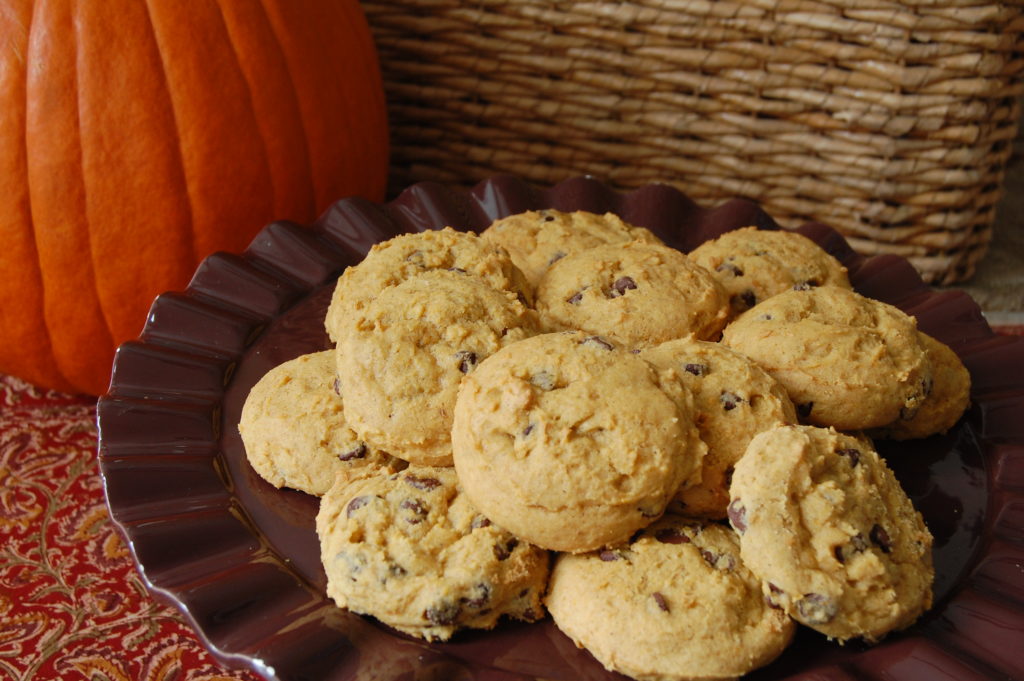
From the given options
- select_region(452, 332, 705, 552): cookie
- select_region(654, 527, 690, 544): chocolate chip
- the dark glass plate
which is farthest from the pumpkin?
select_region(654, 527, 690, 544): chocolate chip

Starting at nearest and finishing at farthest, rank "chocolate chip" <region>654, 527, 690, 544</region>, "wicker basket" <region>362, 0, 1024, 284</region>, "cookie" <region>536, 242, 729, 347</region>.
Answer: "chocolate chip" <region>654, 527, 690, 544</region> → "cookie" <region>536, 242, 729, 347</region> → "wicker basket" <region>362, 0, 1024, 284</region>

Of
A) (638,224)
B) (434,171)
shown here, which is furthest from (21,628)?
(434,171)

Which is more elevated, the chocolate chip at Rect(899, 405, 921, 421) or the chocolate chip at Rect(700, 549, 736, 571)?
the chocolate chip at Rect(899, 405, 921, 421)

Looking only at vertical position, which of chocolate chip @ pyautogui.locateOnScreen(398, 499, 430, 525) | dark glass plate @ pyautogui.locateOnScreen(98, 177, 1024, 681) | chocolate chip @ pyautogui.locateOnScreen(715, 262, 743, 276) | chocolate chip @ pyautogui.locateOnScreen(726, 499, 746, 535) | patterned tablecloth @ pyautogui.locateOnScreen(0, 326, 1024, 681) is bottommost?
patterned tablecloth @ pyautogui.locateOnScreen(0, 326, 1024, 681)

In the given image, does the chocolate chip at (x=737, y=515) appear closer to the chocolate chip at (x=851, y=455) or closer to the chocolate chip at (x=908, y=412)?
the chocolate chip at (x=851, y=455)

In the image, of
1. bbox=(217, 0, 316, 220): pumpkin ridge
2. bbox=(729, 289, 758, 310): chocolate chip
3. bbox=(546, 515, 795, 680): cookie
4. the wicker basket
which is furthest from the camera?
the wicker basket

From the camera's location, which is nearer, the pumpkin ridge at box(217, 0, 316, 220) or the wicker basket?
the pumpkin ridge at box(217, 0, 316, 220)

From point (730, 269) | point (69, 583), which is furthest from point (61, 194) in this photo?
point (730, 269)

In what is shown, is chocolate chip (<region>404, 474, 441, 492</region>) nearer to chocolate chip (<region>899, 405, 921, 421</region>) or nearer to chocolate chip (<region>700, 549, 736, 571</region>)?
chocolate chip (<region>700, 549, 736, 571</region>)

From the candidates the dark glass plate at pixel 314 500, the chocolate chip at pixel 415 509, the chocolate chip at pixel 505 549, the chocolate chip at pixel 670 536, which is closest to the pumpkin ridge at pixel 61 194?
the dark glass plate at pixel 314 500
